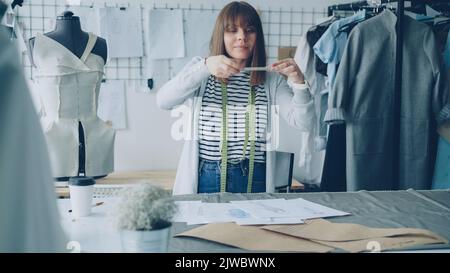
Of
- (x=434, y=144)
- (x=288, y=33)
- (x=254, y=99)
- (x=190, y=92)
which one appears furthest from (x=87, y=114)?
(x=434, y=144)

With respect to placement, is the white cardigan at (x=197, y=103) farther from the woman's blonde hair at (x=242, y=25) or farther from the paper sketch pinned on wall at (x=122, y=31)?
the paper sketch pinned on wall at (x=122, y=31)

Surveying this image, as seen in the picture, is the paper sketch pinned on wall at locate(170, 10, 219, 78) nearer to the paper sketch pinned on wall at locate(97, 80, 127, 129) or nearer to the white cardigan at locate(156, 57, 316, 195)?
the paper sketch pinned on wall at locate(97, 80, 127, 129)

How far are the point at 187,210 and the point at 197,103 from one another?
1.92ft

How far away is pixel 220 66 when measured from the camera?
1.46 metres

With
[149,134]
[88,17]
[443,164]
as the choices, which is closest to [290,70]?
[443,164]

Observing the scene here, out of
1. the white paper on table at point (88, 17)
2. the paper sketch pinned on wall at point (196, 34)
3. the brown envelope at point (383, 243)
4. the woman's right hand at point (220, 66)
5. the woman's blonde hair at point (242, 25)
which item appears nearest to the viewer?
the brown envelope at point (383, 243)

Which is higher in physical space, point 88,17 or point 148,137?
point 88,17

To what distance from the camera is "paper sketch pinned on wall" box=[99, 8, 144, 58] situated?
6.70 feet

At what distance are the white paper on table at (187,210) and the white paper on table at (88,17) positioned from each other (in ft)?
4.07

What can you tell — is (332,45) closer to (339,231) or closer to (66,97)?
(66,97)

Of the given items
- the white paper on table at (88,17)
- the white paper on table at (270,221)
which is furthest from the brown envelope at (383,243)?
the white paper on table at (88,17)

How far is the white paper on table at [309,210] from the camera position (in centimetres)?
98

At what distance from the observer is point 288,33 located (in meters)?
2.20

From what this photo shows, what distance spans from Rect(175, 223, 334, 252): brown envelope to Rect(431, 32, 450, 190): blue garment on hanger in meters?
1.11
